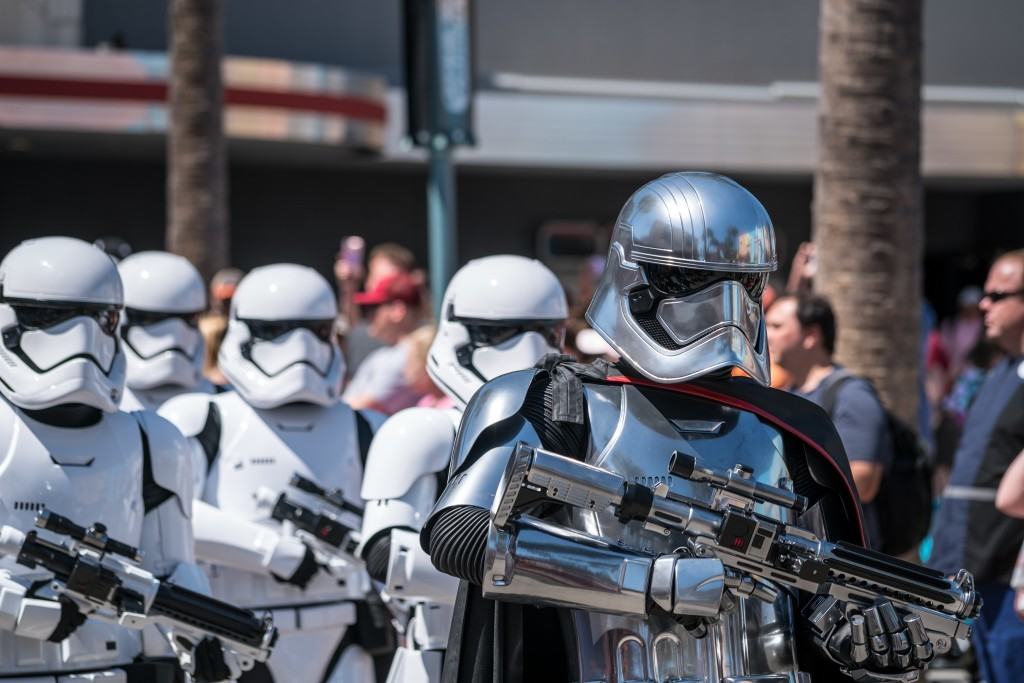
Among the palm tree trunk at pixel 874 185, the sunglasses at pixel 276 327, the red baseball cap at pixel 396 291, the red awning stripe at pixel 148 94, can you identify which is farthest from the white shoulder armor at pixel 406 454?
the red awning stripe at pixel 148 94

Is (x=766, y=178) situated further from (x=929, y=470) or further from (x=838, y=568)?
(x=838, y=568)

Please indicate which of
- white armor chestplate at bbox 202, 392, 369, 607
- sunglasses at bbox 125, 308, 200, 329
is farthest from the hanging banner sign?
white armor chestplate at bbox 202, 392, 369, 607

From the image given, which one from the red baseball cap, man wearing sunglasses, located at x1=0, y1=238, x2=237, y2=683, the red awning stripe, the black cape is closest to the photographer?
the black cape

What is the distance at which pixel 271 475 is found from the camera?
16.7 feet

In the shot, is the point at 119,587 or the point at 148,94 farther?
the point at 148,94

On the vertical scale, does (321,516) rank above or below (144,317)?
below

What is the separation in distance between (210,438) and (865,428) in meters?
2.36

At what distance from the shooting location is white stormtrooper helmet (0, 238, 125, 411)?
396 centimetres

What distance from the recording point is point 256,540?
489 cm

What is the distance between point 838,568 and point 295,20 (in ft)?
50.4

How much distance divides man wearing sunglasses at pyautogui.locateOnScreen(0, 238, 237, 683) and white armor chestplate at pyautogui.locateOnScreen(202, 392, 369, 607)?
31.8 inches

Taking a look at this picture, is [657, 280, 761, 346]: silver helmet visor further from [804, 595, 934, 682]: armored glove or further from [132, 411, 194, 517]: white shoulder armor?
[132, 411, 194, 517]: white shoulder armor

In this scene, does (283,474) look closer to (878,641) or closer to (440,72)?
(878,641)

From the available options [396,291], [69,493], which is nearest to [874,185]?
[396,291]
